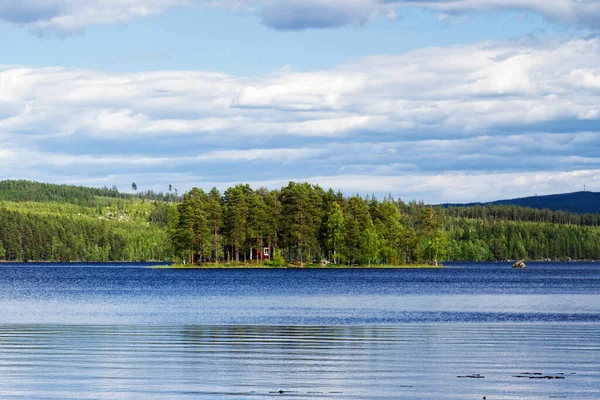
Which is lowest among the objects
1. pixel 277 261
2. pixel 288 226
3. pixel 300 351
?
pixel 300 351

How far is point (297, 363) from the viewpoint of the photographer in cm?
3058

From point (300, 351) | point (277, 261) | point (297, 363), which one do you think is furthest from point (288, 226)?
point (297, 363)

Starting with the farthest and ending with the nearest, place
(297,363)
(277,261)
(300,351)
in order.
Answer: (277,261)
(300,351)
(297,363)

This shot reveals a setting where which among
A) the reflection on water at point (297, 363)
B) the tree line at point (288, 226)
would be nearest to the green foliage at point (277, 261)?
the tree line at point (288, 226)

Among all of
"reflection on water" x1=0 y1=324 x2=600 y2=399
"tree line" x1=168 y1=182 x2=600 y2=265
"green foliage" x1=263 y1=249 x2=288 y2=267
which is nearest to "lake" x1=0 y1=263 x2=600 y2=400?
"reflection on water" x1=0 y1=324 x2=600 y2=399

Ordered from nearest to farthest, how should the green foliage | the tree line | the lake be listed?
the lake
the tree line
the green foliage

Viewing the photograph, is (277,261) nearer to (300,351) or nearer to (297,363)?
(300,351)

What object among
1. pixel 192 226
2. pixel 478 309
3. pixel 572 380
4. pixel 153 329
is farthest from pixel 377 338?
→ pixel 192 226

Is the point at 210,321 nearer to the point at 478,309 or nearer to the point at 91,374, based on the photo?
the point at 478,309

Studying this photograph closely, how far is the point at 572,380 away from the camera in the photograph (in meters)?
26.1

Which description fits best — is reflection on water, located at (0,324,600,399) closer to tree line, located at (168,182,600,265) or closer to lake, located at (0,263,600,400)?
lake, located at (0,263,600,400)

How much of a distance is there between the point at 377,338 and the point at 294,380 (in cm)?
1483

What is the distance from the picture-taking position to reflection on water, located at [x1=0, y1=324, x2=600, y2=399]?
24188mm

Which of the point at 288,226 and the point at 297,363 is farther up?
the point at 288,226
